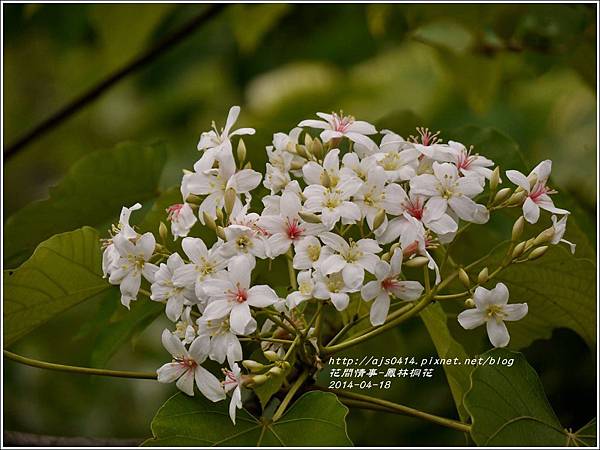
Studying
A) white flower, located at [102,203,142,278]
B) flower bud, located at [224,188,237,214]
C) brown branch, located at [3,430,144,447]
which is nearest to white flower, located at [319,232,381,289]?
flower bud, located at [224,188,237,214]

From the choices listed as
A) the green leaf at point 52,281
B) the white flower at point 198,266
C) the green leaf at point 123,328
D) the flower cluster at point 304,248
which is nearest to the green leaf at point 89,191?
the green leaf at point 123,328

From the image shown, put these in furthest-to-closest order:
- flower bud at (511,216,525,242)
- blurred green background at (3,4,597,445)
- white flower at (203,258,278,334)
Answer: blurred green background at (3,4,597,445)
flower bud at (511,216,525,242)
white flower at (203,258,278,334)

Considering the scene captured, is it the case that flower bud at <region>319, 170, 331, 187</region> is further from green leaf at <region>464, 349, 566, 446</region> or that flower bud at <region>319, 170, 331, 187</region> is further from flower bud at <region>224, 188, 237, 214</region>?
green leaf at <region>464, 349, 566, 446</region>

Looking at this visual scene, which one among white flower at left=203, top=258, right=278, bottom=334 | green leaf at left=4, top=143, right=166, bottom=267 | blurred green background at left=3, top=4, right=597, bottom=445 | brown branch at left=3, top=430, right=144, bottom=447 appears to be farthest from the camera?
blurred green background at left=3, top=4, right=597, bottom=445

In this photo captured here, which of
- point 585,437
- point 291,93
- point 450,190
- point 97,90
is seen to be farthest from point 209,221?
point 291,93

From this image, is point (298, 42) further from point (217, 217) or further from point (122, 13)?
point (217, 217)

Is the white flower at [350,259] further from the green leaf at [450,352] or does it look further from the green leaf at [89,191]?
the green leaf at [89,191]
